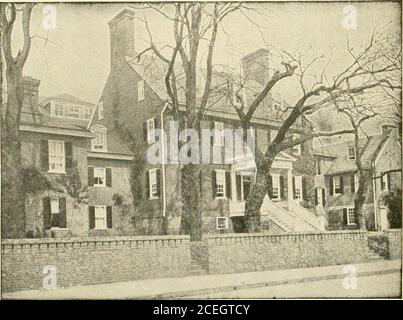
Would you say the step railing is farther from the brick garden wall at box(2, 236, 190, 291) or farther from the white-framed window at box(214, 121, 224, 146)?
the brick garden wall at box(2, 236, 190, 291)

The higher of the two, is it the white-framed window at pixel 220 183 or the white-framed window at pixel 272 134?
the white-framed window at pixel 272 134

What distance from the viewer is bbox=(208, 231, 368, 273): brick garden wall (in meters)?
8.56

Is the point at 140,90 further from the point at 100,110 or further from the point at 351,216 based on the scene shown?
the point at 351,216

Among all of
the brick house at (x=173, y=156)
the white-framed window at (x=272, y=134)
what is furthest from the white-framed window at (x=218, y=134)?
the white-framed window at (x=272, y=134)

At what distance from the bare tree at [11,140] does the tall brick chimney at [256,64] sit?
3206mm

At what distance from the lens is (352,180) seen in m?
8.93

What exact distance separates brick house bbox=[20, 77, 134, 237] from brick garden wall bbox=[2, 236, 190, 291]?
0.19 m

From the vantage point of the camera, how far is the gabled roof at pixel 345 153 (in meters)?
8.91

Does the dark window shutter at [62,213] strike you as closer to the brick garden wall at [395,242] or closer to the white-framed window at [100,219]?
the white-framed window at [100,219]

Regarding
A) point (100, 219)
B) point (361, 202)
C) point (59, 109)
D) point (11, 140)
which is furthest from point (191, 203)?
→ point (11, 140)

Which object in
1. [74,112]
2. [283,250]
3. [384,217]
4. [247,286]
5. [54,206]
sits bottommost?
[247,286]

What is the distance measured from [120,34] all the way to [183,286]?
3.76 m
